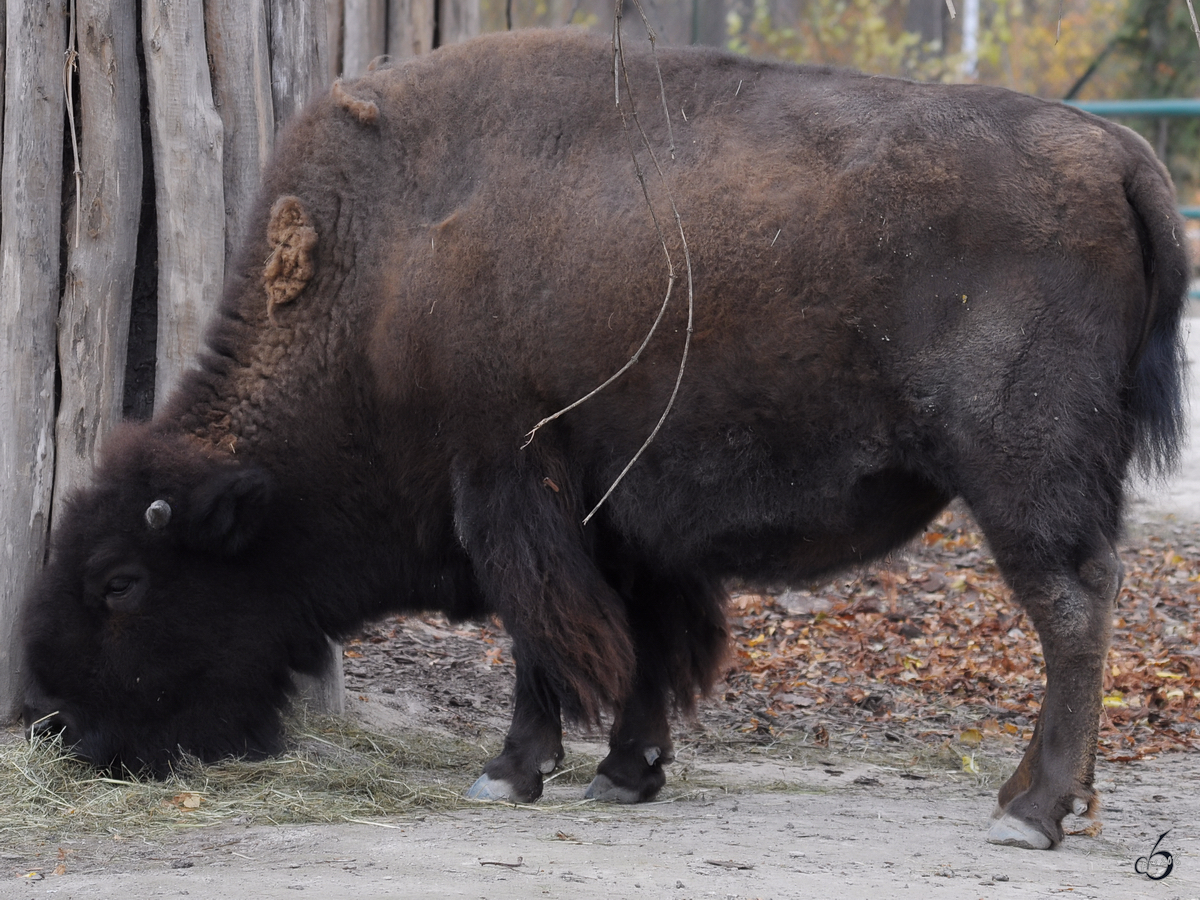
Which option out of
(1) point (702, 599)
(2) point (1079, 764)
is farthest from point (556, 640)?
(2) point (1079, 764)

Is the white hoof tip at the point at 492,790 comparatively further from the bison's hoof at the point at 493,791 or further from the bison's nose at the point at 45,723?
the bison's nose at the point at 45,723

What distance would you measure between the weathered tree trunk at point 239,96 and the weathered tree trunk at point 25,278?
535 mm

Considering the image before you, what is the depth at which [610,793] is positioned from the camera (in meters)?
4.51

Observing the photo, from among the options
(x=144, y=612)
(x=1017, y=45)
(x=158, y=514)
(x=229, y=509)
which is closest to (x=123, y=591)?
(x=144, y=612)

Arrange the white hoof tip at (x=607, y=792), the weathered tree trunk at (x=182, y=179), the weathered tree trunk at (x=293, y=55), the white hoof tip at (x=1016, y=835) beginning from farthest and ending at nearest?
the weathered tree trunk at (x=293, y=55) → the weathered tree trunk at (x=182, y=179) → the white hoof tip at (x=607, y=792) → the white hoof tip at (x=1016, y=835)

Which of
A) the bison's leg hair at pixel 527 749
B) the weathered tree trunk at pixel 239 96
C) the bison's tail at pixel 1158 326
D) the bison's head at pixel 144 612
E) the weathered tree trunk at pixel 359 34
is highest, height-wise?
the weathered tree trunk at pixel 359 34

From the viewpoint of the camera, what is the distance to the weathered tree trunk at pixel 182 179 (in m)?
4.88

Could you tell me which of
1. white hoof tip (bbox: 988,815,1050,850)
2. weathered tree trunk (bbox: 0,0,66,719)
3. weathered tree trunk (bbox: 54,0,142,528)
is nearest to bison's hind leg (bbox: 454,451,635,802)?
white hoof tip (bbox: 988,815,1050,850)

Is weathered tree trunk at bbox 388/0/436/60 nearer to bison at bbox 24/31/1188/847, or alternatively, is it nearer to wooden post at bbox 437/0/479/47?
wooden post at bbox 437/0/479/47

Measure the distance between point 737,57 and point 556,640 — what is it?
195cm

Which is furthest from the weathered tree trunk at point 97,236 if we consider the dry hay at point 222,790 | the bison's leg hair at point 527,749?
the bison's leg hair at point 527,749

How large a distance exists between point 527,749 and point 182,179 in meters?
2.33

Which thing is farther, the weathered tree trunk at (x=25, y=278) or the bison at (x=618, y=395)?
the weathered tree trunk at (x=25, y=278)

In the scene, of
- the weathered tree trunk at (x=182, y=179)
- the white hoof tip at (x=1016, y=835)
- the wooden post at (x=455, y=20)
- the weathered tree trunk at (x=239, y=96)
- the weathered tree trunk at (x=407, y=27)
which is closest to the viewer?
the white hoof tip at (x=1016, y=835)
